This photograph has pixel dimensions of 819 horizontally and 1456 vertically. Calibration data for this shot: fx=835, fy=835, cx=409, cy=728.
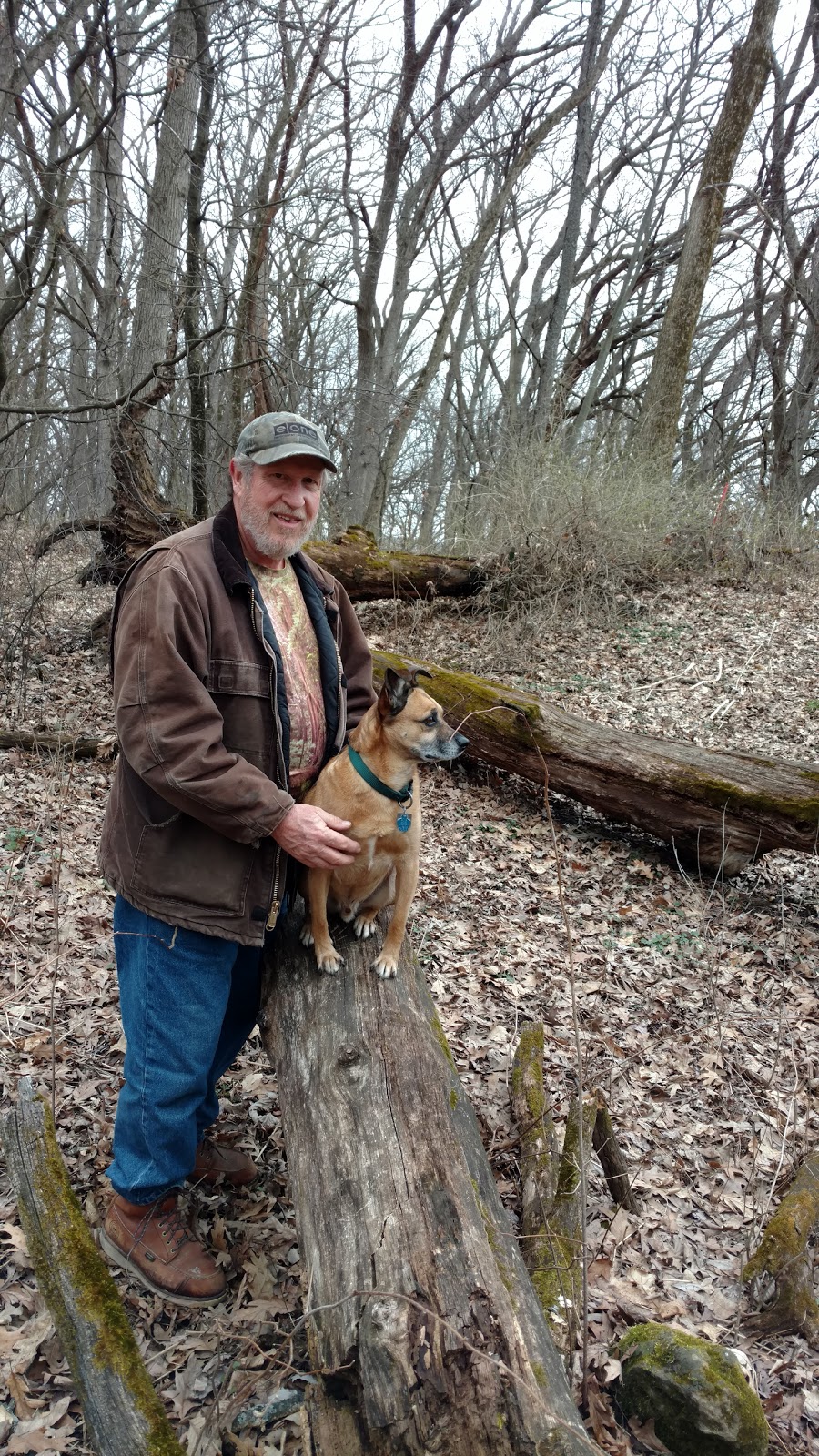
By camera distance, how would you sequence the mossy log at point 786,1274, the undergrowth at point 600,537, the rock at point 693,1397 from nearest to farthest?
the rock at point 693,1397 < the mossy log at point 786,1274 < the undergrowth at point 600,537

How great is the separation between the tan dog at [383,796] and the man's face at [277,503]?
66 centimetres

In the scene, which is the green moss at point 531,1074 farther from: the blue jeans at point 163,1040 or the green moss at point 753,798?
the green moss at point 753,798

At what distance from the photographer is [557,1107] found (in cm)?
409

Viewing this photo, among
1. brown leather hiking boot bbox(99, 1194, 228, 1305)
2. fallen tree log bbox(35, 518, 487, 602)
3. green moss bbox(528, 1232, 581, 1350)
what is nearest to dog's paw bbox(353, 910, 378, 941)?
brown leather hiking boot bbox(99, 1194, 228, 1305)

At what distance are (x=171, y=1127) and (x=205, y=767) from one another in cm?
132

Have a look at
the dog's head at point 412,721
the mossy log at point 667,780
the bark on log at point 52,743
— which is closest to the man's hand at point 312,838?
the dog's head at point 412,721

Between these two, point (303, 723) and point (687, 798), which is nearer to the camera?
point (303, 723)

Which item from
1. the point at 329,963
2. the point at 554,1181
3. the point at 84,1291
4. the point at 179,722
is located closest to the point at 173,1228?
the point at 84,1291

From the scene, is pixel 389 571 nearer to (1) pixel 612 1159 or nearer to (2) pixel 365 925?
(2) pixel 365 925

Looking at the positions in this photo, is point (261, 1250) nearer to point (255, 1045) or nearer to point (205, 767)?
point (255, 1045)

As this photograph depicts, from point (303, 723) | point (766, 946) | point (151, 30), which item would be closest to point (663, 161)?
point (151, 30)

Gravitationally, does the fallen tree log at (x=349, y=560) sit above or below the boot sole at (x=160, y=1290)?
above

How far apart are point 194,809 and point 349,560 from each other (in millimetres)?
8281

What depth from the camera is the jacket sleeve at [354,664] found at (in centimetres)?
372
